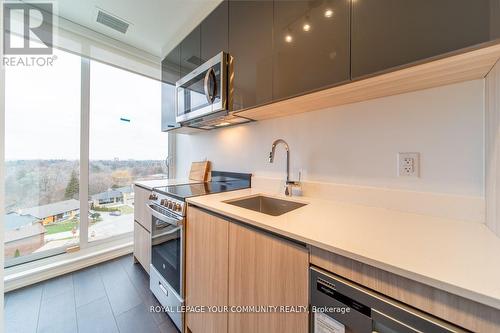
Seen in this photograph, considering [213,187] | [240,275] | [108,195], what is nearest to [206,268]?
[240,275]

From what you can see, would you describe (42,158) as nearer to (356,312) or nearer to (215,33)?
(215,33)

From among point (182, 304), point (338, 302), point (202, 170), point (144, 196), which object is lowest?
point (182, 304)

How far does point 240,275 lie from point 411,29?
3.87 ft

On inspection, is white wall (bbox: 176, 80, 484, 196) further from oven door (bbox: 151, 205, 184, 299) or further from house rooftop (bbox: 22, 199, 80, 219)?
house rooftop (bbox: 22, 199, 80, 219)

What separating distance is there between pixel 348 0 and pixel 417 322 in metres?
1.12

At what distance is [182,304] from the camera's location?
47.0 inches

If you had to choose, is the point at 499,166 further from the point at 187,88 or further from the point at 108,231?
the point at 108,231

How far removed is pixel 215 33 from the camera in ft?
4.79

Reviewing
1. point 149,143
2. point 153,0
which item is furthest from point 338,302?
point 149,143

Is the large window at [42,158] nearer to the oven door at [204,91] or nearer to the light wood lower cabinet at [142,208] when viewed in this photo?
the light wood lower cabinet at [142,208]

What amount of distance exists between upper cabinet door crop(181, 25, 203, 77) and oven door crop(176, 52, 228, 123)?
0.48 ft

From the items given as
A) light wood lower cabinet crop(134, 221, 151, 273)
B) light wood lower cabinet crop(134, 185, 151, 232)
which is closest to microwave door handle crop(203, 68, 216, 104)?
light wood lower cabinet crop(134, 185, 151, 232)

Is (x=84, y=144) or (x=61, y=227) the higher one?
(x=84, y=144)

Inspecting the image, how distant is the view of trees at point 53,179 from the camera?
168 cm
